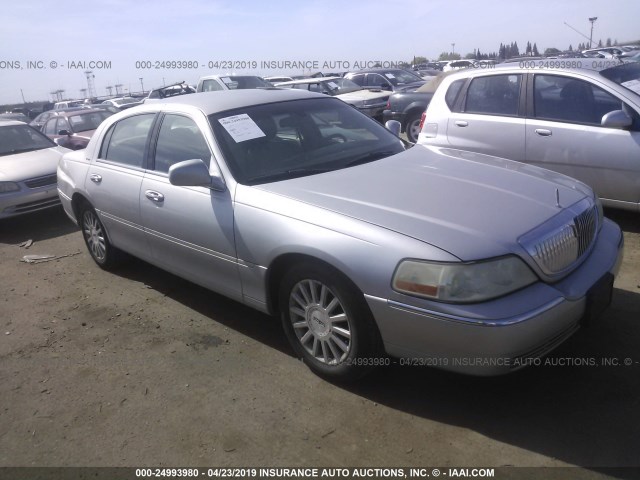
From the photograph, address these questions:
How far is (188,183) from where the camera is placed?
3449 mm

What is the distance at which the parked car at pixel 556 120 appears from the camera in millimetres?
5066

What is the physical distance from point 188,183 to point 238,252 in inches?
21.0

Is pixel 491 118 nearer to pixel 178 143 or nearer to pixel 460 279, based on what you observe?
pixel 178 143

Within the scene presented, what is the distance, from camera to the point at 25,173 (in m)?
7.41

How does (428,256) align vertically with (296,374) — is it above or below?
above

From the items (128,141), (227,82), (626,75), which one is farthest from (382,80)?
(128,141)

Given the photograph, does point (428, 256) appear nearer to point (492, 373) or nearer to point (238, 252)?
point (492, 373)

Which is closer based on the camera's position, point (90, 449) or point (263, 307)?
point (90, 449)

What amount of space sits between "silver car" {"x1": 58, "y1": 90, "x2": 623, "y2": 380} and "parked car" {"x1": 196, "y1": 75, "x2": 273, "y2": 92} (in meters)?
10.4

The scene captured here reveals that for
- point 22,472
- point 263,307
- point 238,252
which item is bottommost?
point 22,472

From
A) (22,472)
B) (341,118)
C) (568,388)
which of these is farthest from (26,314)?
(568,388)

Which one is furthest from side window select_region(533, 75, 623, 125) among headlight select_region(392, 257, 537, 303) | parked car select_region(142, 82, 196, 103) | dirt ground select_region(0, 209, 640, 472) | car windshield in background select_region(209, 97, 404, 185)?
parked car select_region(142, 82, 196, 103)

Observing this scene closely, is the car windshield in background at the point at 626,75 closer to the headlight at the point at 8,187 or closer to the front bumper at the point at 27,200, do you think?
the front bumper at the point at 27,200

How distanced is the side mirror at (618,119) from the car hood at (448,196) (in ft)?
5.66
